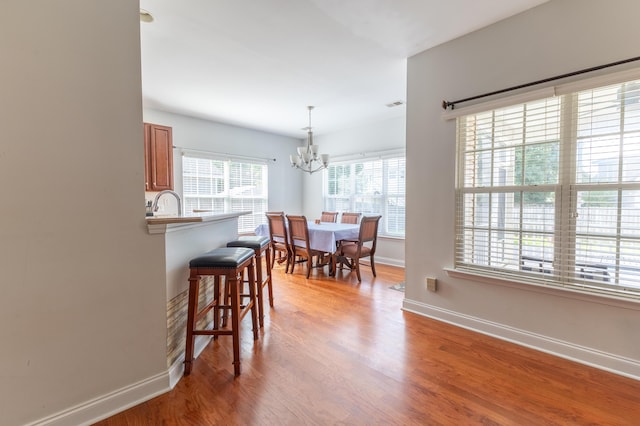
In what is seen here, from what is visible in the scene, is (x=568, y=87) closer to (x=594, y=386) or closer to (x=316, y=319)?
(x=594, y=386)

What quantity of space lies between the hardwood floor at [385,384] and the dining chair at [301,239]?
158 centimetres

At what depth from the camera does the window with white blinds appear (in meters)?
1.79

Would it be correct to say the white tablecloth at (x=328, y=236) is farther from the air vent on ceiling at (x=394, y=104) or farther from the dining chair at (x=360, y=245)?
the air vent on ceiling at (x=394, y=104)

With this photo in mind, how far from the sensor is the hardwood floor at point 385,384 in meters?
1.47

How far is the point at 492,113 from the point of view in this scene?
2314 mm

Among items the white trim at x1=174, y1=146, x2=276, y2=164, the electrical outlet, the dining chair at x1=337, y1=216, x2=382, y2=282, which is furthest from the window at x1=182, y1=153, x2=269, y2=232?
the electrical outlet

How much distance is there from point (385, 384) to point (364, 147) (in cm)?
441

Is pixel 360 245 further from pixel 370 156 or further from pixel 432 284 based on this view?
pixel 370 156

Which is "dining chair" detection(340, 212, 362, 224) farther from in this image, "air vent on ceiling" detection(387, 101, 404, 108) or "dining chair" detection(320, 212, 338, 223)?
"air vent on ceiling" detection(387, 101, 404, 108)

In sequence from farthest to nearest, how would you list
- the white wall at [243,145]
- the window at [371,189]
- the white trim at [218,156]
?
the window at [371,189]
the white trim at [218,156]
the white wall at [243,145]

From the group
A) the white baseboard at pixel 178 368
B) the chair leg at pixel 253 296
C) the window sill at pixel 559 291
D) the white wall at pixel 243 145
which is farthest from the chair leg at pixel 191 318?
the white wall at pixel 243 145

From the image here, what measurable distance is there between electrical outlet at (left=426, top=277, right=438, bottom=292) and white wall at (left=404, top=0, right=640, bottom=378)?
0.05m

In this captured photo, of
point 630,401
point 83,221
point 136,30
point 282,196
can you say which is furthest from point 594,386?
point 282,196

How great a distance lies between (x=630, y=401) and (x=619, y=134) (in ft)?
5.20
